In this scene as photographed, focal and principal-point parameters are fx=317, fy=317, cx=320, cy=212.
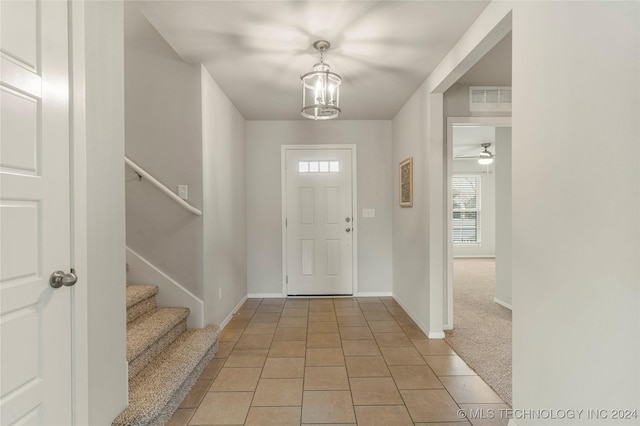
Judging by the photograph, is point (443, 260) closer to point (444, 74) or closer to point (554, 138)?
point (444, 74)

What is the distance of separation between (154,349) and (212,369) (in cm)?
47

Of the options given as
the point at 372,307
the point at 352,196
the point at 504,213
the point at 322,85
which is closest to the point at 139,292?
the point at 322,85

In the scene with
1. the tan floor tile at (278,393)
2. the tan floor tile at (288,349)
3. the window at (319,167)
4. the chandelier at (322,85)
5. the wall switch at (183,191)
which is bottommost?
the tan floor tile at (288,349)

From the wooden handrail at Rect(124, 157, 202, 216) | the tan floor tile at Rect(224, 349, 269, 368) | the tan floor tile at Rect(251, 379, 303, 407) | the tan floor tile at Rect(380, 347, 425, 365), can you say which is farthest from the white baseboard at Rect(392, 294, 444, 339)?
the wooden handrail at Rect(124, 157, 202, 216)

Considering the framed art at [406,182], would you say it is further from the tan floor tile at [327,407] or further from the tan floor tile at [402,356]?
the tan floor tile at [327,407]

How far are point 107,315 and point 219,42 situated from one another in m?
1.93

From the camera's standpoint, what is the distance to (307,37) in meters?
2.27

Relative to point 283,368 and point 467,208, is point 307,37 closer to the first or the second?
point 283,368

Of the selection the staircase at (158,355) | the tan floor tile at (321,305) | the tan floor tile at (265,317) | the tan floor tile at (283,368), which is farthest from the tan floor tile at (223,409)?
the tan floor tile at (321,305)

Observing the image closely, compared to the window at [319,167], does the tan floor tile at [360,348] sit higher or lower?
lower

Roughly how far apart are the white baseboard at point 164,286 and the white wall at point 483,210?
705 cm

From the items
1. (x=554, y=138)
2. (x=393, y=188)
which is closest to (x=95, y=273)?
(x=554, y=138)

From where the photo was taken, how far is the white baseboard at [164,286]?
8.75 feet

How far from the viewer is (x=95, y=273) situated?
4.55ft
